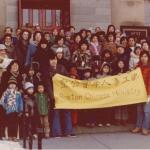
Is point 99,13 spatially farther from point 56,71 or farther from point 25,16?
point 56,71

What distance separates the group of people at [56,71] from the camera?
13.5m

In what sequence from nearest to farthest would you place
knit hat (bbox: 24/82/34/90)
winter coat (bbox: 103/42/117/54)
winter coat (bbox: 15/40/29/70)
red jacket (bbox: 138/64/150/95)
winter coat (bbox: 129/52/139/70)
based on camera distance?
knit hat (bbox: 24/82/34/90), red jacket (bbox: 138/64/150/95), winter coat (bbox: 129/52/139/70), winter coat (bbox: 15/40/29/70), winter coat (bbox: 103/42/117/54)

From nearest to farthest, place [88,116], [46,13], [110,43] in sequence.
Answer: [88,116] < [110,43] < [46,13]

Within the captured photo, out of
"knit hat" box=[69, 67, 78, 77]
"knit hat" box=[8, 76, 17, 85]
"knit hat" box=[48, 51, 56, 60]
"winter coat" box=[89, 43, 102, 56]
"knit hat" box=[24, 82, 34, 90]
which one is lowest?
"knit hat" box=[24, 82, 34, 90]

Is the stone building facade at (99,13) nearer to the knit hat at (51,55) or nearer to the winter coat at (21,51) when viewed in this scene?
the winter coat at (21,51)

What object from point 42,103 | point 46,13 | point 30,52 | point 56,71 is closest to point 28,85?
point 42,103

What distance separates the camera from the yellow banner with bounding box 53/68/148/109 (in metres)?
14.2

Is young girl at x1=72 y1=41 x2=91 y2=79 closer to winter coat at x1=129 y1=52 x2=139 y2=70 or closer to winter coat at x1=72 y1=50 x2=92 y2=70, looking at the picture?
winter coat at x1=72 y1=50 x2=92 y2=70

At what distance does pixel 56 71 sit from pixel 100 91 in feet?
3.81

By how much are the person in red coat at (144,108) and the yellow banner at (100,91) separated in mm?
112

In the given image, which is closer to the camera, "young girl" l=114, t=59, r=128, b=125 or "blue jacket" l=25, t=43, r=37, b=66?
"young girl" l=114, t=59, r=128, b=125

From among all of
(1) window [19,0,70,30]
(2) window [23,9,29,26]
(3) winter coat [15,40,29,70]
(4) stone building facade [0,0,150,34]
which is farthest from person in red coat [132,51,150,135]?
(2) window [23,9,29,26]

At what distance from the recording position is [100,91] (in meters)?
14.5

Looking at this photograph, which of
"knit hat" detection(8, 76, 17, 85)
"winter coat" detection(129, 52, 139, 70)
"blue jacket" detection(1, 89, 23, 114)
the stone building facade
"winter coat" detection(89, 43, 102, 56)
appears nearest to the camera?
"blue jacket" detection(1, 89, 23, 114)
